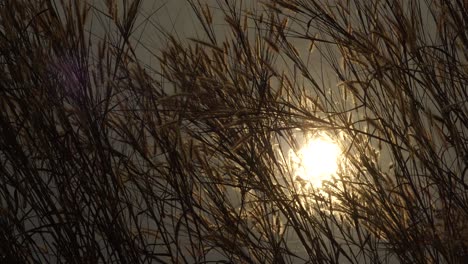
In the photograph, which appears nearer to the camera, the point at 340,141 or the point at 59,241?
the point at 59,241

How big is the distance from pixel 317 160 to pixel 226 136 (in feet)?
0.63

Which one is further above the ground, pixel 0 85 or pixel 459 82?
pixel 459 82

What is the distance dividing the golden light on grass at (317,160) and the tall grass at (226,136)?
22 mm

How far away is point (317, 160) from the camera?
1337 mm

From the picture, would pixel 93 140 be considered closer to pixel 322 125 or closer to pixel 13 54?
pixel 13 54

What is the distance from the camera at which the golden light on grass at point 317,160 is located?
132cm

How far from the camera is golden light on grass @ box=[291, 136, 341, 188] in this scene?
4.33 feet

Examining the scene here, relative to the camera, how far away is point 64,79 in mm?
1133

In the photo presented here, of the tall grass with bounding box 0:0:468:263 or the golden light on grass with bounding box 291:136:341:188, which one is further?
the golden light on grass with bounding box 291:136:341:188

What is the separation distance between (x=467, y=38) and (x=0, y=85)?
30.2 inches

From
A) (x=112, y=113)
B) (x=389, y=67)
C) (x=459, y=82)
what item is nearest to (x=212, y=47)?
(x=112, y=113)

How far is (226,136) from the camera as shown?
1257 mm

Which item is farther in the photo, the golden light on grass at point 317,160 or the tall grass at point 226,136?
the golden light on grass at point 317,160

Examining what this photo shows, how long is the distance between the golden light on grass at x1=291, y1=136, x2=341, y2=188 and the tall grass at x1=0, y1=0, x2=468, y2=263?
0.07 feet
